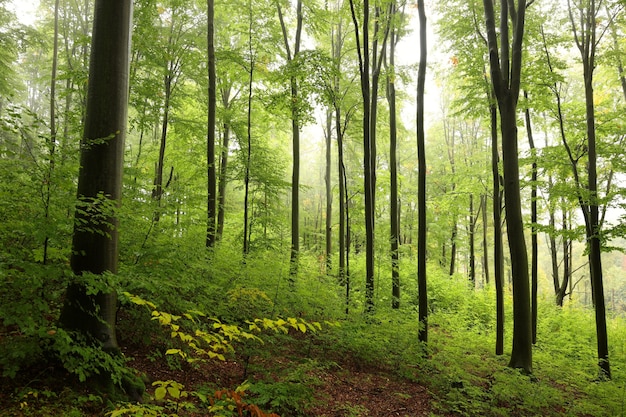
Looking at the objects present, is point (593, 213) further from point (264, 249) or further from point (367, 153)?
point (264, 249)

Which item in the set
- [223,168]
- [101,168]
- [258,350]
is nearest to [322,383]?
[258,350]

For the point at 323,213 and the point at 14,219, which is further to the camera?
the point at 323,213

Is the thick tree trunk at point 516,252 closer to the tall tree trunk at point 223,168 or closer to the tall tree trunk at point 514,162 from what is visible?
the tall tree trunk at point 514,162

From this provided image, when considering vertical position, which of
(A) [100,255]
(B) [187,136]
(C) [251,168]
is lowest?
(A) [100,255]

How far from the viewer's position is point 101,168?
3822mm

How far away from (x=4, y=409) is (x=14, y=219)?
1.72m

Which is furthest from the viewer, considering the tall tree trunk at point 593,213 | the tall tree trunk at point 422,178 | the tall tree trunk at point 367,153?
the tall tree trunk at point 367,153

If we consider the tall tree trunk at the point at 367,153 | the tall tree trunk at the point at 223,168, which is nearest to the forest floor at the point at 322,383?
the tall tree trunk at the point at 367,153

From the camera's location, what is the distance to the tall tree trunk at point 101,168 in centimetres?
368

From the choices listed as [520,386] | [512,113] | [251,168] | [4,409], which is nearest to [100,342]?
[4,409]

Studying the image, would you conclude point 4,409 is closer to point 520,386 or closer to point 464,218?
point 520,386

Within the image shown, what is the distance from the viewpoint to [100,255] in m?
3.74

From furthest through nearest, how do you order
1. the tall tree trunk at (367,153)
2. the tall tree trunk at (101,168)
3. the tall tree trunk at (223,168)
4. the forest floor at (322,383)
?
the tall tree trunk at (223,168) → the tall tree trunk at (367,153) → the forest floor at (322,383) → the tall tree trunk at (101,168)

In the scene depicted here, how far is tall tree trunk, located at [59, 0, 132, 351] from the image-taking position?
3.68 meters
